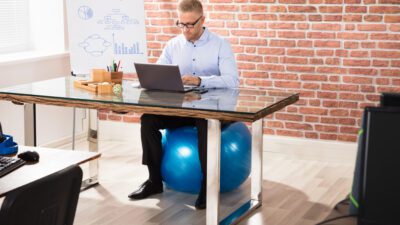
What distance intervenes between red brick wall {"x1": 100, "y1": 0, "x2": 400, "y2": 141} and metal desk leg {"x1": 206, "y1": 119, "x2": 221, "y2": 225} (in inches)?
77.4

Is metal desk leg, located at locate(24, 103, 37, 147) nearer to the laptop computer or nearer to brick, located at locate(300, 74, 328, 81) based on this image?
the laptop computer

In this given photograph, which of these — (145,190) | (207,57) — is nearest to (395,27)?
(207,57)

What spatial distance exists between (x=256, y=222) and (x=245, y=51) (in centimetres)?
195

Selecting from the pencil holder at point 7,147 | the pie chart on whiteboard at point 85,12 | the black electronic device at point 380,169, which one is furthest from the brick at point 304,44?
the black electronic device at point 380,169

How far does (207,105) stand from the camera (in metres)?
3.69

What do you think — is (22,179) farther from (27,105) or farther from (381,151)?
(27,105)

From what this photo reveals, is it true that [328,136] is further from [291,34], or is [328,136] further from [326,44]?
[291,34]

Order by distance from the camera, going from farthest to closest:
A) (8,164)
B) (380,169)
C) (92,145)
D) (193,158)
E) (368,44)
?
(368,44), (92,145), (193,158), (8,164), (380,169)

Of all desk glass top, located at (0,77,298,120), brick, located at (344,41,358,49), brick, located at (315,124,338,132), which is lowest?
brick, located at (315,124,338,132)

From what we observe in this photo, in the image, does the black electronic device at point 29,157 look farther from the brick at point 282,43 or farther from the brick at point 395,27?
the brick at point 395,27

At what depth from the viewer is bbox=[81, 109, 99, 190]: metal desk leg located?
477 centimetres

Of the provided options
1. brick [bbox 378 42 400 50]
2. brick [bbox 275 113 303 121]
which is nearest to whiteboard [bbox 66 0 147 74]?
brick [bbox 275 113 303 121]

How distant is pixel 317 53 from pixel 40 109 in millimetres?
2289

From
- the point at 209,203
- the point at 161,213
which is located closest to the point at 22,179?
the point at 209,203
